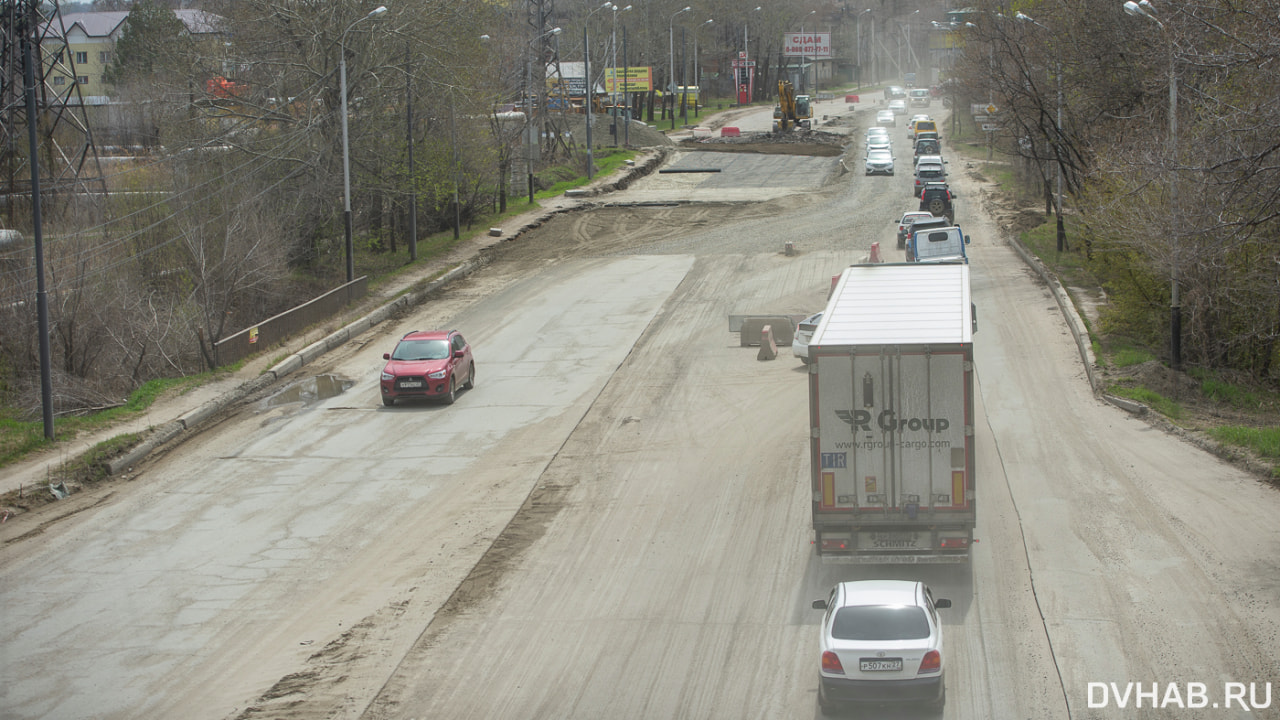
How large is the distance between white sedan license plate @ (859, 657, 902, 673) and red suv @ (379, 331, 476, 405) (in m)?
15.5

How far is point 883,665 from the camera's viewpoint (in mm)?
10648

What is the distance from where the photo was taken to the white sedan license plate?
1063cm

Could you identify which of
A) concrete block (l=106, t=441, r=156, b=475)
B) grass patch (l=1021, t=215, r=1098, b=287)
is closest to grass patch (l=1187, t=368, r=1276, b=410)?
grass patch (l=1021, t=215, r=1098, b=287)

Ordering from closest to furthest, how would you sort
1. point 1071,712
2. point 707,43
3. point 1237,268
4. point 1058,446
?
point 1071,712, point 1058,446, point 1237,268, point 707,43

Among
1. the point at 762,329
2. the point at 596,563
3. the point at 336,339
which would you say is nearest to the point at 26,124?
the point at 336,339

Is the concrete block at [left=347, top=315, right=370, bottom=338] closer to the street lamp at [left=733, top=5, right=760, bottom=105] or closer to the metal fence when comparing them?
the metal fence

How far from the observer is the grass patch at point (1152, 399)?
22500mm

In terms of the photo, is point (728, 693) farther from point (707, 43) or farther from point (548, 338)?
point (707, 43)

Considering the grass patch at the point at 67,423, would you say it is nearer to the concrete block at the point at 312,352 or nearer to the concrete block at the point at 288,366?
the concrete block at the point at 288,366

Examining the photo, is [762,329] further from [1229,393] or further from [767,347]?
[1229,393]

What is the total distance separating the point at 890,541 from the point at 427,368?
43.4ft

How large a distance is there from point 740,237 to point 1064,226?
11792mm

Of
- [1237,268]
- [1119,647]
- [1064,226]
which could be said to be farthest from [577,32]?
[1119,647]

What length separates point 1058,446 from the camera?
20.5 meters
